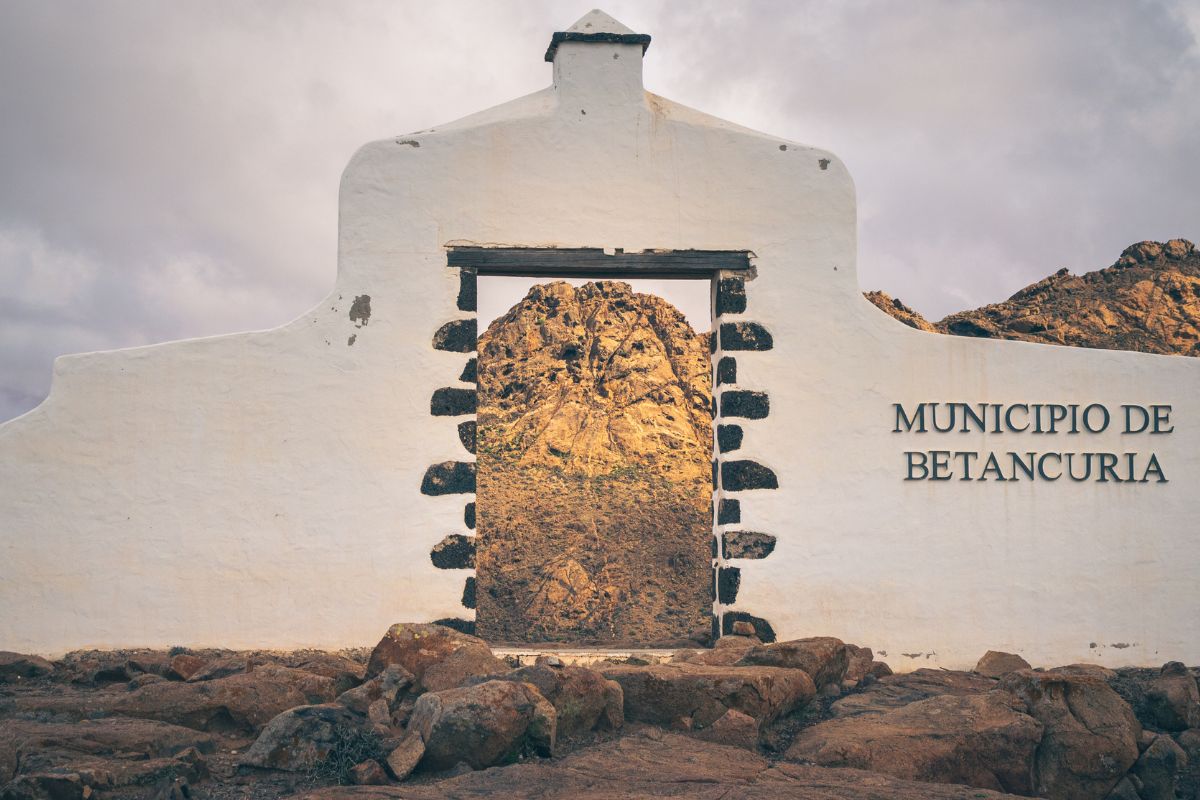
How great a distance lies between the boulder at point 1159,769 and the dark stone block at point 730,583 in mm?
3097

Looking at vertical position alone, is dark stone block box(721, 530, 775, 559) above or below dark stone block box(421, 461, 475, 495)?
below

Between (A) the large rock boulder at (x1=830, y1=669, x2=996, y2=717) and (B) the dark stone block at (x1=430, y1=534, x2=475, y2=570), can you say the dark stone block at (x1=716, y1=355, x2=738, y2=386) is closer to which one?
(B) the dark stone block at (x1=430, y1=534, x2=475, y2=570)

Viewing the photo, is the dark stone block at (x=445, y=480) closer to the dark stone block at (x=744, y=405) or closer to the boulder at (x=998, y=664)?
the dark stone block at (x=744, y=405)

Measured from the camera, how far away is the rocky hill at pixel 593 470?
13.8 metres

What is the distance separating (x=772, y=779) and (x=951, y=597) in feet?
13.6

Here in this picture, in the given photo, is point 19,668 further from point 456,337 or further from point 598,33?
point 598,33

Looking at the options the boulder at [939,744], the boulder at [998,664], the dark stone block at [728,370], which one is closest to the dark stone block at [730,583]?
the dark stone block at [728,370]

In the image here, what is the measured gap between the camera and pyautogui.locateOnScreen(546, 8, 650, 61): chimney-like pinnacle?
30.3 feet

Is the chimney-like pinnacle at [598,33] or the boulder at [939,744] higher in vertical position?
the chimney-like pinnacle at [598,33]

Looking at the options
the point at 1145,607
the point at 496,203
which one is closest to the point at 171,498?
the point at 496,203

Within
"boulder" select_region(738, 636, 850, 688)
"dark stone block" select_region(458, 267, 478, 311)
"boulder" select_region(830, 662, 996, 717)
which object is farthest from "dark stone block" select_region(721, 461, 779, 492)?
"dark stone block" select_region(458, 267, 478, 311)

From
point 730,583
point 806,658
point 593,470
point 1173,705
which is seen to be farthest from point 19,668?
point 593,470

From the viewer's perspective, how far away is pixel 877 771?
219 inches

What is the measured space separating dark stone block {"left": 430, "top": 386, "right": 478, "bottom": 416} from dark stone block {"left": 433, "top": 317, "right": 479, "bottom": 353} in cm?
30
